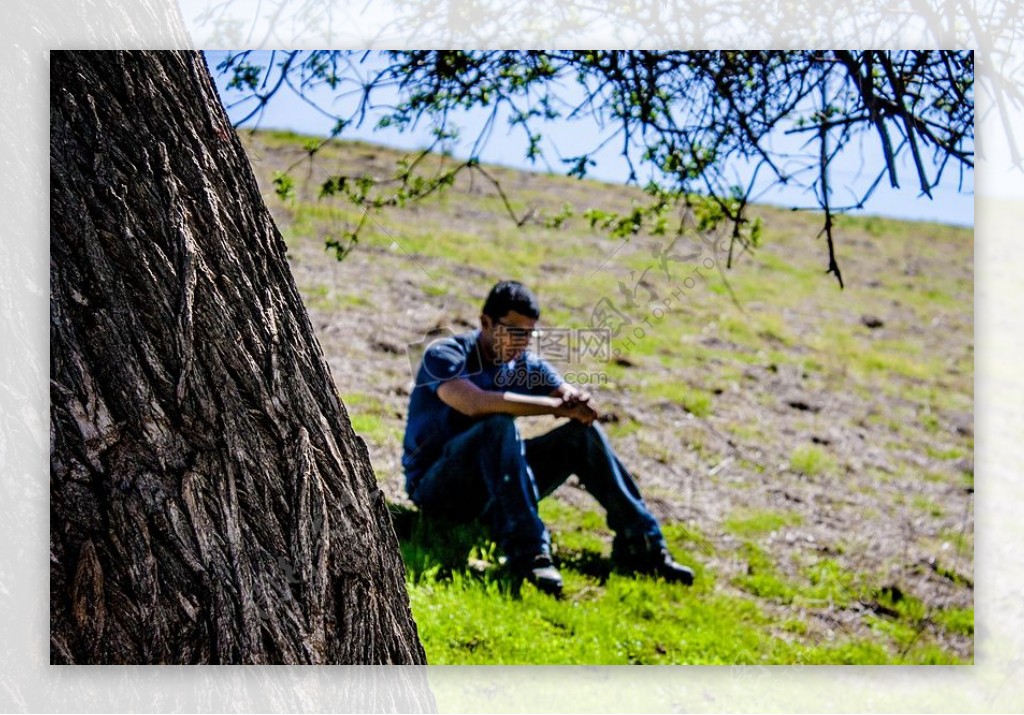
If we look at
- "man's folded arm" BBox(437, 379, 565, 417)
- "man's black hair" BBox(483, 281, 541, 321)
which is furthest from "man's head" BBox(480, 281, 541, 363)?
"man's folded arm" BBox(437, 379, 565, 417)

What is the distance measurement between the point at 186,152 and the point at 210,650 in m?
0.90

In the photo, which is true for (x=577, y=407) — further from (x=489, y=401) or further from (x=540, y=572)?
(x=540, y=572)

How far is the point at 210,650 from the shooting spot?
163 cm

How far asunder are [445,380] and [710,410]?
6.13 ft

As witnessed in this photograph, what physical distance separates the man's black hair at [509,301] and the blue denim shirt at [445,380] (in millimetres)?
114

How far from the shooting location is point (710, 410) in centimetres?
464

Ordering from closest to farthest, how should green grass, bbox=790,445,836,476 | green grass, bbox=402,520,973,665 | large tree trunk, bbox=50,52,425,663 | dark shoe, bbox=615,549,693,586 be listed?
large tree trunk, bbox=50,52,425,663 → green grass, bbox=402,520,973,665 → dark shoe, bbox=615,549,693,586 → green grass, bbox=790,445,836,476

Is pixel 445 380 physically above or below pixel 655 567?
above

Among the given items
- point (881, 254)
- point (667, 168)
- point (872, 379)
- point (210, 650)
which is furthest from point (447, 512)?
point (881, 254)

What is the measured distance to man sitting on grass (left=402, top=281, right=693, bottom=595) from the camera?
315 centimetres

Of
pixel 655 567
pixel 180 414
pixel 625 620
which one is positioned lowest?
pixel 625 620

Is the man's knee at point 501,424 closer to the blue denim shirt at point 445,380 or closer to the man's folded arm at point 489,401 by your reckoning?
the man's folded arm at point 489,401

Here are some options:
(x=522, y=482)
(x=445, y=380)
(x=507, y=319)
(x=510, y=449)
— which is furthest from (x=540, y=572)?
(x=507, y=319)

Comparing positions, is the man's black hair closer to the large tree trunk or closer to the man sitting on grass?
the man sitting on grass
